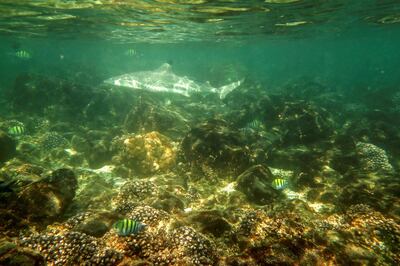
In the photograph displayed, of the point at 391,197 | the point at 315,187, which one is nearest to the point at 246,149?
the point at 315,187

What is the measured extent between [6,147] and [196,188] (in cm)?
949

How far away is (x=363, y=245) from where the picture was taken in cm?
591

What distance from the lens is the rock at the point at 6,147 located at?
42.6 feet

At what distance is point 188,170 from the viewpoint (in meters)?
11.6

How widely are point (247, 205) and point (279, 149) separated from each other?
576 centimetres

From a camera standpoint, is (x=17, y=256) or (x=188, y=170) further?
(x=188, y=170)

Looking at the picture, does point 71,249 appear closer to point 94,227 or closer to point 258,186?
point 94,227

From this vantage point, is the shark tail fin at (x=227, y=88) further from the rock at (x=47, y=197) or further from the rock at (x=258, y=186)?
the rock at (x=47, y=197)

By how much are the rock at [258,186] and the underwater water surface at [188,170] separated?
47mm

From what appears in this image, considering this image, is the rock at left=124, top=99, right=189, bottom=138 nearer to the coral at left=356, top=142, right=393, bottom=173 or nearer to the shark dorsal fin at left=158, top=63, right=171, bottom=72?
the coral at left=356, top=142, right=393, bottom=173

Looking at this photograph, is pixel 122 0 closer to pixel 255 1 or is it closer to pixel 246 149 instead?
pixel 255 1

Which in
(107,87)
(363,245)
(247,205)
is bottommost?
(107,87)

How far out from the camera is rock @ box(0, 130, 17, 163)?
12977 mm

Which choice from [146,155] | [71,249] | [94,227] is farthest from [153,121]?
[71,249]
